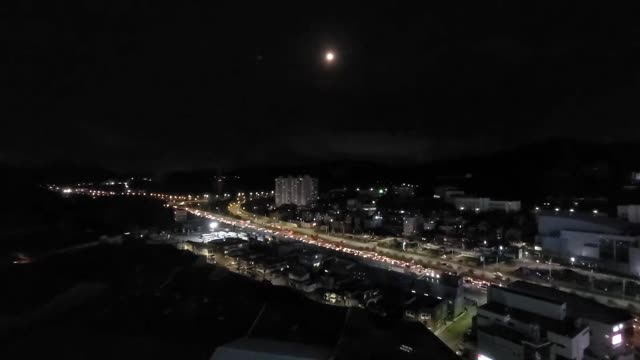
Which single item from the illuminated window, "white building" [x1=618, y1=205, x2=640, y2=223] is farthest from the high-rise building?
the illuminated window

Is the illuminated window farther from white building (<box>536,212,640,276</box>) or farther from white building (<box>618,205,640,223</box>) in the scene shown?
white building (<box>618,205,640,223</box>)

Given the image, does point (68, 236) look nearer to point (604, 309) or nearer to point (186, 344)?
point (186, 344)

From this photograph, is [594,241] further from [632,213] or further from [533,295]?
[533,295]

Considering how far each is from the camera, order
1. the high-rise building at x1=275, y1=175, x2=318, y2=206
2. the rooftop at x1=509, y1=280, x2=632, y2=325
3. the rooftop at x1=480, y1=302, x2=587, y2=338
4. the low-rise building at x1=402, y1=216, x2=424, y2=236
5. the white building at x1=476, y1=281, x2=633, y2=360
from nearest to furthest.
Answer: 1. the white building at x1=476, y1=281, x2=633, y2=360
2. the rooftop at x1=480, y1=302, x2=587, y2=338
3. the rooftop at x1=509, y1=280, x2=632, y2=325
4. the low-rise building at x1=402, y1=216, x2=424, y2=236
5. the high-rise building at x1=275, y1=175, x2=318, y2=206

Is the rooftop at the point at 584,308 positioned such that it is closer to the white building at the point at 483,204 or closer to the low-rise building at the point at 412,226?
the low-rise building at the point at 412,226

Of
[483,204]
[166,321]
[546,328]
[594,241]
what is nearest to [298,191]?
[483,204]

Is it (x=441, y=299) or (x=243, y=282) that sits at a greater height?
(x=243, y=282)

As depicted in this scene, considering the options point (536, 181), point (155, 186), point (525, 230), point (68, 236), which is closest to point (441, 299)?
point (68, 236)
